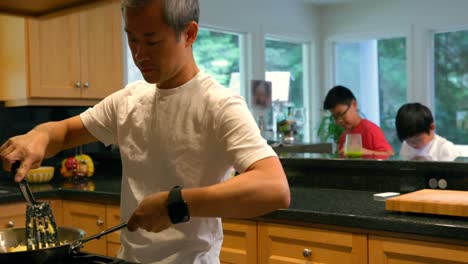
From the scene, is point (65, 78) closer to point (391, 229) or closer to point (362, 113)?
point (391, 229)

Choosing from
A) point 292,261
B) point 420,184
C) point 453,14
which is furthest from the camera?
point 453,14

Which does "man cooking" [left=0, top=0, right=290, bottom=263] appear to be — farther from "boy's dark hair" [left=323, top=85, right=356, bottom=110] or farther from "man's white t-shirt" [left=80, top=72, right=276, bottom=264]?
"boy's dark hair" [left=323, top=85, right=356, bottom=110]

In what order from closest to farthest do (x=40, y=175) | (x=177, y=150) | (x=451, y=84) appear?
(x=177, y=150) < (x=40, y=175) < (x=451, y=84)

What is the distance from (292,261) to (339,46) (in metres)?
5.10

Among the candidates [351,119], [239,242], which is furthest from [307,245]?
[351,119]

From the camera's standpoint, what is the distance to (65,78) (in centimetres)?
343

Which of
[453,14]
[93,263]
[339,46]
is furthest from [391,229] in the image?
[339,46]

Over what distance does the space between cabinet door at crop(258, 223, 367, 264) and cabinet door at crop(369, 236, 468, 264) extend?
0.16 ft

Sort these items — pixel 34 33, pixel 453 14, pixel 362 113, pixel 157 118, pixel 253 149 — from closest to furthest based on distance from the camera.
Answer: pixel 253 149, pixel 157 118, pixel 34 33, pixel 453 14, pixel 362 113

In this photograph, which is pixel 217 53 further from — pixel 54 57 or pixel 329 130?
pixel 54 57

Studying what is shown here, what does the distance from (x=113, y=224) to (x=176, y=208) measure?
6.22 ft

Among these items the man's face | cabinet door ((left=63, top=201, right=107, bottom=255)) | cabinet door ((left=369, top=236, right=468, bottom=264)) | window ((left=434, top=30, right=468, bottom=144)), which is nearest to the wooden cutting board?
cabinet door ((left=369, top=236, right=468, bottom=264))

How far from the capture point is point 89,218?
296 cm

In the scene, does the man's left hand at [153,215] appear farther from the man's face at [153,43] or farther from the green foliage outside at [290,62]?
the green foliage outside at [290,62]
